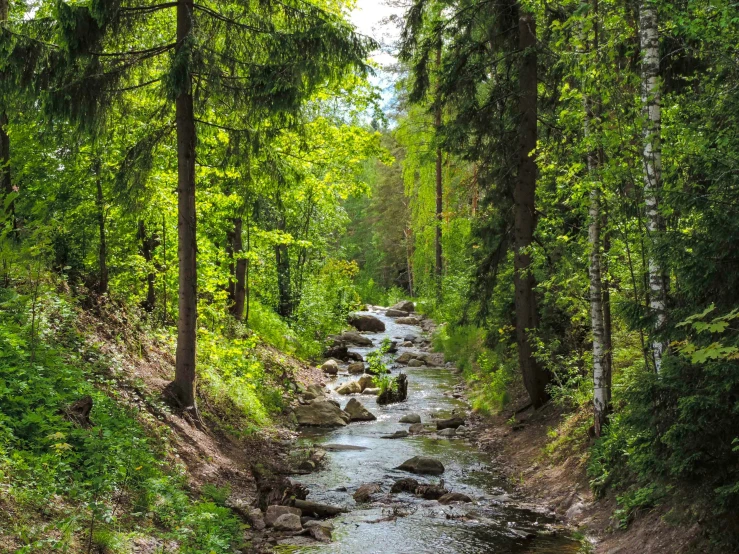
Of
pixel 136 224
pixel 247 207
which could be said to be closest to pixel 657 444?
pixel 247 207

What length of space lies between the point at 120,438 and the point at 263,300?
16468mm

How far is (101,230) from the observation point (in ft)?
34.7

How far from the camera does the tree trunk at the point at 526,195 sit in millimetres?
12297

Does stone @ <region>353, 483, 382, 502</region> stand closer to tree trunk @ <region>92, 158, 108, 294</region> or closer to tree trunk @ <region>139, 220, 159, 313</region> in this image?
tree trunk @ <region>92, 158, 108, 294</region>

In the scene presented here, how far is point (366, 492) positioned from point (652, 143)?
6.45 metres

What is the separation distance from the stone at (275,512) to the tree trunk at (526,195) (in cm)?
582

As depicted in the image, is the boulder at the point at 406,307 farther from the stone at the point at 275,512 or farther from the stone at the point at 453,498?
the stone at the point at 275,512

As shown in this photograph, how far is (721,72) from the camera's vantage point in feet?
19.9

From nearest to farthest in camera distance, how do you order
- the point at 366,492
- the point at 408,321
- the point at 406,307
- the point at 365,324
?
1. the point at 366,492
2. the point at 365,324
3. the point at 408,321
4. the point at 406,307

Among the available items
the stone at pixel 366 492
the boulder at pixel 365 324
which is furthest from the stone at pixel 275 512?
the boulder at pixel 365 324

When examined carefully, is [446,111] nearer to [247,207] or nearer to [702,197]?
[247,207]

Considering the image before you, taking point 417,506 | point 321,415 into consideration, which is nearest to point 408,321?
point 321,415

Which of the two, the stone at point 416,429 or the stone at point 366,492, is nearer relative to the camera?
the stone at point 366,492

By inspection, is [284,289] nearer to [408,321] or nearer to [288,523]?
[408,321]
